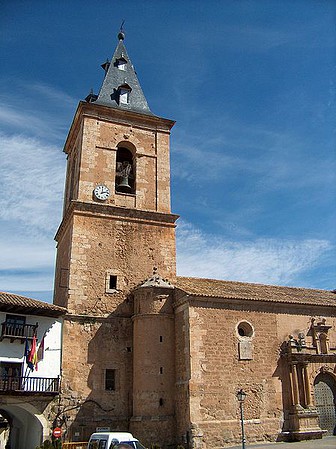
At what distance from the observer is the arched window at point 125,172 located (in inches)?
841

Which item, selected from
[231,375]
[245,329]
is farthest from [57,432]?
[245,329]

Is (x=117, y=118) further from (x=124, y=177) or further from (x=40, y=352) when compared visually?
(x=40, y=352)

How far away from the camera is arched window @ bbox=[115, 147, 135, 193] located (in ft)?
70.1

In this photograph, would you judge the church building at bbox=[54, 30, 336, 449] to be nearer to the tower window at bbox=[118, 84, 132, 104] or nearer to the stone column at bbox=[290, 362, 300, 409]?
the stone column at bbox=[290, 362, 300, 409]

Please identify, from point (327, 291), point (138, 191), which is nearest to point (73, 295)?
point (138, 191)

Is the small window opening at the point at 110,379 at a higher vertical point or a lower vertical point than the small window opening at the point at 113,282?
lower

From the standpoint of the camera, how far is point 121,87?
23.4m

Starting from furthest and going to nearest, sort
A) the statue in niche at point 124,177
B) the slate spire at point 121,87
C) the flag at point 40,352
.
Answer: the slate spire at point 121,87 → the statue in niche at point 124,177 → the flag at point 40,352

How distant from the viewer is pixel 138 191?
21.4 meters

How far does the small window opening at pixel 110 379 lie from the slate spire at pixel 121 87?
12.2m

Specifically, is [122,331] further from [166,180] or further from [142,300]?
[166,180]

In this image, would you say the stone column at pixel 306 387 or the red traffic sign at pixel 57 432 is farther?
the stone column at pixel 306 387

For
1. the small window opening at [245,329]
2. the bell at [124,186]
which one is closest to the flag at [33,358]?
the small window opening at [245,329]

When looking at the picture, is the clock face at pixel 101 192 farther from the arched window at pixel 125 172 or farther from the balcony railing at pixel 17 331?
the balcony railing at pixel 17 331
